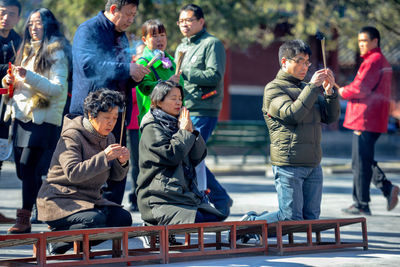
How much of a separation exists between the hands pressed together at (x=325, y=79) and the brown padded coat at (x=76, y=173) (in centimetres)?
160

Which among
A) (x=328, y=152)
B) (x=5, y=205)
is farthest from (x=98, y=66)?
(x=328, y=152)

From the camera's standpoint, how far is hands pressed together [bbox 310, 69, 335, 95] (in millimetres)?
6152

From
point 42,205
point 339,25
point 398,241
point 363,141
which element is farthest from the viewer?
point 339,25

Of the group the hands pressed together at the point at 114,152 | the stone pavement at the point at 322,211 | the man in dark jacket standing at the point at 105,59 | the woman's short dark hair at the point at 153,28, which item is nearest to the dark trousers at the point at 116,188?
the man in dark jacket standing at the point at 105,59

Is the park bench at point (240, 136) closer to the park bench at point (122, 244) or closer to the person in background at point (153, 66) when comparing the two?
the person in background at point (153, 66)

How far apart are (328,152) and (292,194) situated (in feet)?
62.9

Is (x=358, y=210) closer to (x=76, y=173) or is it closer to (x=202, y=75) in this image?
(x=202, y=75)

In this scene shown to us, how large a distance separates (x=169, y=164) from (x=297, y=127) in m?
1.14

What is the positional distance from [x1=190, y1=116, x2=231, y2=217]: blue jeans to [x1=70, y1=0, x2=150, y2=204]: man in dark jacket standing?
3.89 ft

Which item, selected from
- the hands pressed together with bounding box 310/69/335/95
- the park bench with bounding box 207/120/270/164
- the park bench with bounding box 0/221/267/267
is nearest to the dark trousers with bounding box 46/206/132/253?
the park bench with bounding box 0/221/267/267

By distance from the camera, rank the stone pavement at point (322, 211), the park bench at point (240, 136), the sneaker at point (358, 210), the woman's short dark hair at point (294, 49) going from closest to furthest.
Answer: the stone pavement at point (322, 211) < the woman's short dark hair at point (294, 49) < the sneaker at point (358, 210) < the park bench at point (240, 136)

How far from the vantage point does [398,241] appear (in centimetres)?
694

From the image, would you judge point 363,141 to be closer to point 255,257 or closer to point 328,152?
point 255,257

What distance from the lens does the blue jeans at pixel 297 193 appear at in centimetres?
626
